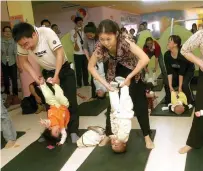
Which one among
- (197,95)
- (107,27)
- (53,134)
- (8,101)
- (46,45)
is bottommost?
(8,101)

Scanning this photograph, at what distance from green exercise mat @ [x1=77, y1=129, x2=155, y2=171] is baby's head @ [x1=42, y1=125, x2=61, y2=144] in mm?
405

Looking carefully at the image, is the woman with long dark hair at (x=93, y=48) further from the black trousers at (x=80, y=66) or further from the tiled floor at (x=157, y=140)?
the black trousers at (x=80, y=66)

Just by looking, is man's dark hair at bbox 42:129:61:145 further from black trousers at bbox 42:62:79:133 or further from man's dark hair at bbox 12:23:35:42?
man's dark hair at bbox 12:23:35:42

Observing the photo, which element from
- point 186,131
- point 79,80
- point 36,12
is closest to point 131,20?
point 36,12

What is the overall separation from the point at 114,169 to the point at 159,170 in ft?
1.15

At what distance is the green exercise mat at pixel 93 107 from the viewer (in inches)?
147

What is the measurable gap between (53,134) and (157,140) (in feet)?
3.32

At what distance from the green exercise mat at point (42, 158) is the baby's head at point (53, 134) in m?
0.07

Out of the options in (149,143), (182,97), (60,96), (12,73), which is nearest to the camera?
(149,143)

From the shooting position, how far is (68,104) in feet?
8.82

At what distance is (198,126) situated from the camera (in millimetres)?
2148

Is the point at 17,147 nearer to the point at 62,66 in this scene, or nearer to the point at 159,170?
the point at 62,66

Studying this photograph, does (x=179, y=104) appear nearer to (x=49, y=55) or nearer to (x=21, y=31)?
(x=49, y=55)

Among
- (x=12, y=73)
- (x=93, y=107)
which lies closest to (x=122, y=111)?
(x=93, y=107)
